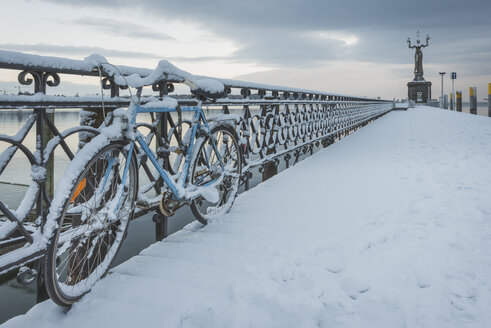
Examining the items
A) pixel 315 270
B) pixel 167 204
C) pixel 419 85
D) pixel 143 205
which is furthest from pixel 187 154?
pixel 419 85

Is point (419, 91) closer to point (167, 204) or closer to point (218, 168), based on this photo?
point (218, 168)

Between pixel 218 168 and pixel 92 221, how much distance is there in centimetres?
158

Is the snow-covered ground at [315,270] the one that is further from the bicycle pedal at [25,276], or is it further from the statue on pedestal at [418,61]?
the statue on pedestal at [418,61]

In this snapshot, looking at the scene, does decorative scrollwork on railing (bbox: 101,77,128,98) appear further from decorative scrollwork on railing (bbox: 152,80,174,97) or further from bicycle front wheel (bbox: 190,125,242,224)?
bicycle front wheel (bbox: 190,125,242,224)

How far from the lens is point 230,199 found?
383cm

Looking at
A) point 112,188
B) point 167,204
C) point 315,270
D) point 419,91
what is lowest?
point 315,270

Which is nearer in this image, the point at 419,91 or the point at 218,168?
the point at 218,168

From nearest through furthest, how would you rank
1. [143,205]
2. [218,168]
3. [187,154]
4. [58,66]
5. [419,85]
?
[58,66] → [143,205] → [187,154] → [218,168] → [419,85]

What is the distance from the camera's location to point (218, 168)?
360cm

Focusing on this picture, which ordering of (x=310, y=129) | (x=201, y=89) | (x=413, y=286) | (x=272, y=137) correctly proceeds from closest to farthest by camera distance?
1. (x=413, y=286)
2. (x=201, y=89)
3. (x=272, y=137)
4. (x=310, y=129)

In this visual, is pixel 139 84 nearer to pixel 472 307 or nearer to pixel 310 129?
pixel 472 307

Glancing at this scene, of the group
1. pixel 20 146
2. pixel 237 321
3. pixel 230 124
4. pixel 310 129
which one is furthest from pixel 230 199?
pixel 310 129

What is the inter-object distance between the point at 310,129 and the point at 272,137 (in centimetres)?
266

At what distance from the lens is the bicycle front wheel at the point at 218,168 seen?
10.7ft
